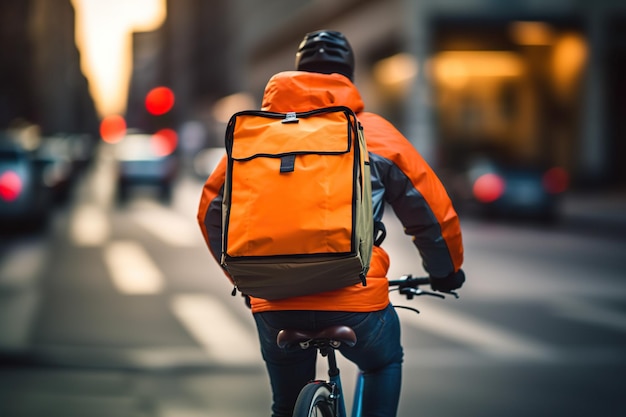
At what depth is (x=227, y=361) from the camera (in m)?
6.80

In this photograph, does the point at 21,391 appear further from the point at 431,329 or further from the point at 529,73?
the point at 529,73

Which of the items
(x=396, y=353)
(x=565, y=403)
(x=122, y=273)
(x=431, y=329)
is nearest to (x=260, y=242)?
(x=396, y=353)

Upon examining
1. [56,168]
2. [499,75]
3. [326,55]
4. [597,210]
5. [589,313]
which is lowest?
[597,210]

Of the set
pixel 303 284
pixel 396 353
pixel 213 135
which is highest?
pixel 303 284

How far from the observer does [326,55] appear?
3314 millimetres

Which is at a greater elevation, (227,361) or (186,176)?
(227,361)

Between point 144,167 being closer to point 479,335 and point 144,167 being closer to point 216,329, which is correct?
point 216,329

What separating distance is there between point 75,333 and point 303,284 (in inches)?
215

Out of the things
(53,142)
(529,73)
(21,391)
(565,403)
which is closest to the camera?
(565,403)

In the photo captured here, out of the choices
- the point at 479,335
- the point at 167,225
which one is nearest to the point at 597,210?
the point at 167,225

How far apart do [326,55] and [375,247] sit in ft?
2.24

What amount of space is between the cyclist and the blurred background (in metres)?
2.14

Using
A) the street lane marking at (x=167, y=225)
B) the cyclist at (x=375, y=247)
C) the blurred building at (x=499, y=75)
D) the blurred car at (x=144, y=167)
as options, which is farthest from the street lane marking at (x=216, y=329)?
the blurred car at (x=144, y=167)

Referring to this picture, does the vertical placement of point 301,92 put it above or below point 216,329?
above
